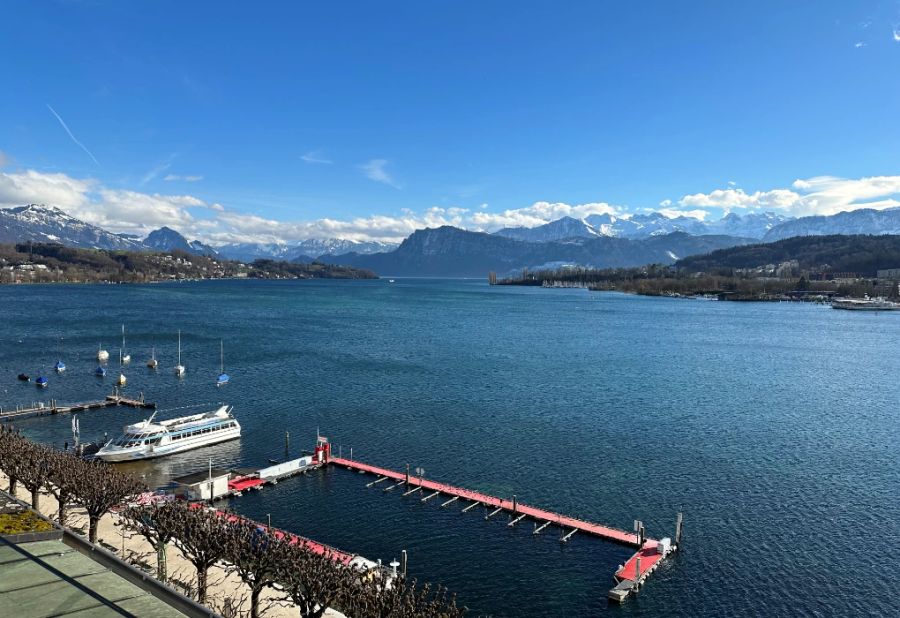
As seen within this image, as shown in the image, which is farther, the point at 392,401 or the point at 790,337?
the point at 790,337

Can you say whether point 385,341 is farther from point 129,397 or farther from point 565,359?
point 129,397

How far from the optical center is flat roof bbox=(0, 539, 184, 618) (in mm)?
17359

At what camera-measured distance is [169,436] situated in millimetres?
48188

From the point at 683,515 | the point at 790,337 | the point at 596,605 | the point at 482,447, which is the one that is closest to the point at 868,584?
the point at 683,515

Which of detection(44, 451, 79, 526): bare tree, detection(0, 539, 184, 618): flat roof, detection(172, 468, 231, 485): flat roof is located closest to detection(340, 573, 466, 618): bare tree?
detection(0, 539, 184, 618): flat roof

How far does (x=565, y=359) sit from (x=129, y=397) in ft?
206

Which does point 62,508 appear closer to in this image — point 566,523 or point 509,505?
point 509,505

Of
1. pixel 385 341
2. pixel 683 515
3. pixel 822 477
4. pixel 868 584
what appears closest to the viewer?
pixel 868 584

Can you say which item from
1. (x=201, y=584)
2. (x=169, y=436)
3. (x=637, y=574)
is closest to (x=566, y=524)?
(x=637, y=574)

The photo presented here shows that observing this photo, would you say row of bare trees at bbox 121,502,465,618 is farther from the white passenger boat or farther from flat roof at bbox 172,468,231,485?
the white passenger boat

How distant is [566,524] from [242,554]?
2021cm

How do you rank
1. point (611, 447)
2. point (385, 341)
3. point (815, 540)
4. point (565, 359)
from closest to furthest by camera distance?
point (815, 540)
point (611, 447)
point (565, 359)
point (385, 341)

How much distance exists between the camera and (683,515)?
1462 inches

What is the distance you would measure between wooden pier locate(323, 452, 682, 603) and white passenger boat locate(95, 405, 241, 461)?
40.7 ft
